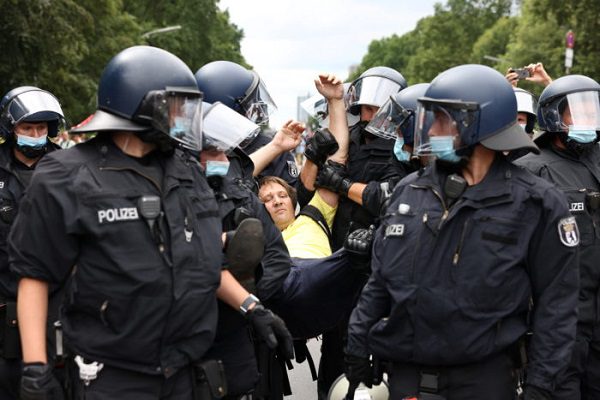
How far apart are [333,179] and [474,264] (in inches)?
74.4

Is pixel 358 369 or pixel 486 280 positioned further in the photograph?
pixel 358 369

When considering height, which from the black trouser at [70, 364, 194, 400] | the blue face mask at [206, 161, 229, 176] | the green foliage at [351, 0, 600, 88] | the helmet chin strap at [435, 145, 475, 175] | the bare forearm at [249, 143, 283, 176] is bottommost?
the green foliage at [351, 0, 600, 88]

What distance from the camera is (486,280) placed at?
12.4 ft

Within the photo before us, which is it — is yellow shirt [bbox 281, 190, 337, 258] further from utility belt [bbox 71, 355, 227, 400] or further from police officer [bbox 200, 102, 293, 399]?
utility belt [bbox 71, 355, 227, 400]

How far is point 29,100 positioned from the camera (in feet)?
19.2

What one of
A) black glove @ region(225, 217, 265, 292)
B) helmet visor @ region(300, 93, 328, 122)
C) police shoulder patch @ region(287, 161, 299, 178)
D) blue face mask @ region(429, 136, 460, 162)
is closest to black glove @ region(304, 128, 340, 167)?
police shoulder patch @ region(287, 161, 299, 178)

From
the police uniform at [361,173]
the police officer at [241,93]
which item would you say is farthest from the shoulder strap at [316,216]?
the police officer at [241,93]

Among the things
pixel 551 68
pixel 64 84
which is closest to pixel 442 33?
pixel 551 68

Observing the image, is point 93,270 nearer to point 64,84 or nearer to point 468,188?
point 468,188

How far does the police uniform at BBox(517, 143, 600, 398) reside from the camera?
4.89 metres

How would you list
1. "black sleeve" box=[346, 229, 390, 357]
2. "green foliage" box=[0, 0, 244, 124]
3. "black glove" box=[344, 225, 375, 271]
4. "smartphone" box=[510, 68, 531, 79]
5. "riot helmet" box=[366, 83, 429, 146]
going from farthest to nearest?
"green foliage" box=[0, 0, 244, 124]
"smartphone" box=[510, 68, 531, 79]
"riot helmet" box=[366, 83, 429, 146]
"black glove" box=[344, 225, 375, 271]
"black sleeve" box=[346, 229, 390, 357]

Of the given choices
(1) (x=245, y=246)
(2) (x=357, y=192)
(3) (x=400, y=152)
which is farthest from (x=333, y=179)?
(1) (x=245, y=246)

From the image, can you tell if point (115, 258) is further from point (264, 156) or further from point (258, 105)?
point (258, 105)

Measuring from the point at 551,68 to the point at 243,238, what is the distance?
135 ft
